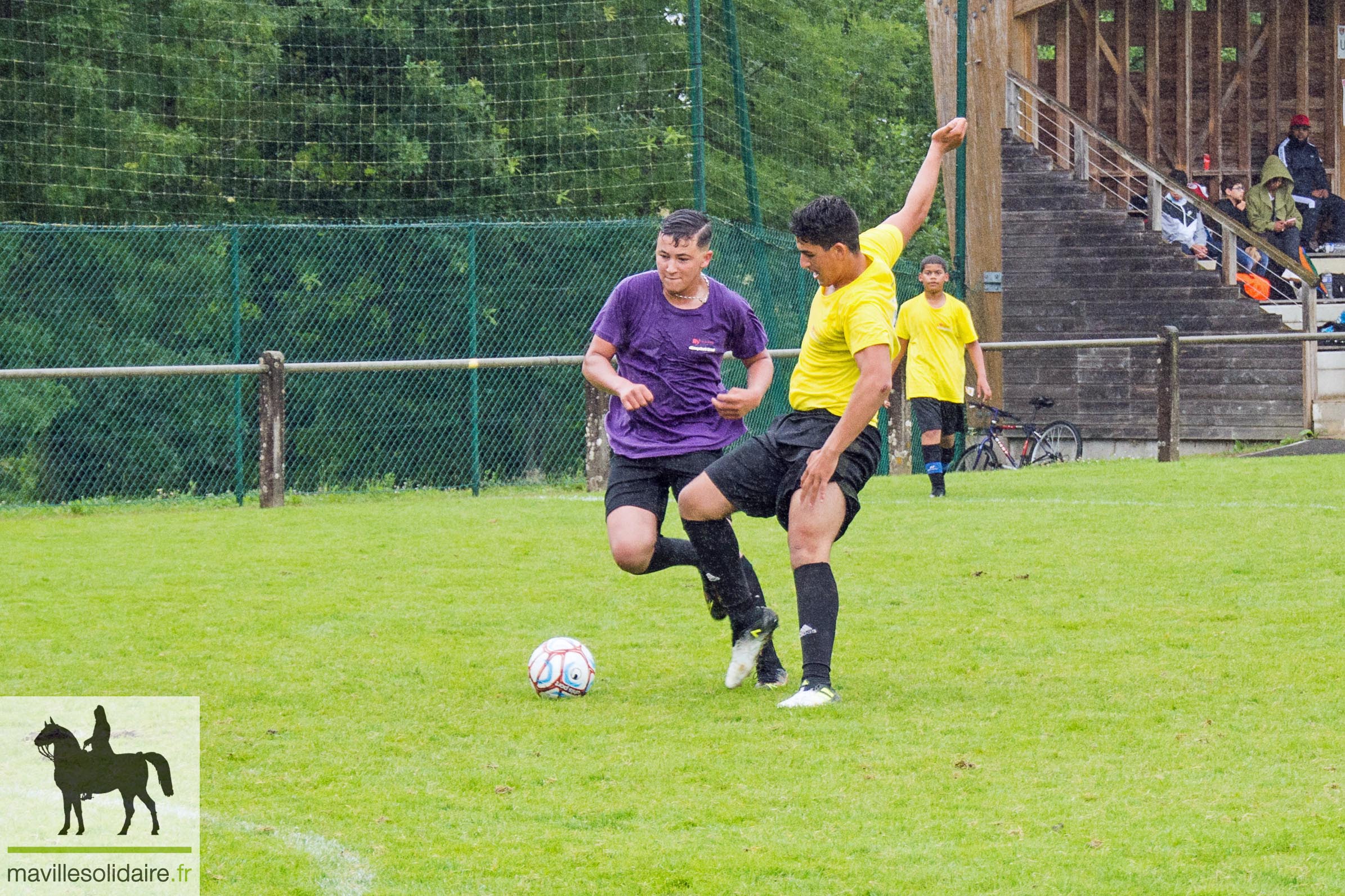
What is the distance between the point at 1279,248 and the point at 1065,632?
16.7 metres

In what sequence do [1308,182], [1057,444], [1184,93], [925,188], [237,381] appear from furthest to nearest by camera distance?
[1184,93] → [1308,182] → [1057,444] → [237,381] → [925,188]

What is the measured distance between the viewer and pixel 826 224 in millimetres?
5715

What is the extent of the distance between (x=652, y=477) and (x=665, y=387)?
0.35m

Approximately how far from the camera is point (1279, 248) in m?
22.2

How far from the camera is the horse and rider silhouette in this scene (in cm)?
362

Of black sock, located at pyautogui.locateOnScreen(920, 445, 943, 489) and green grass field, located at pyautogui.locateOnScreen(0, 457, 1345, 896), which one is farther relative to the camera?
black sock, located at pyautogui.locateOnScreen(920, 445, 943, 489)

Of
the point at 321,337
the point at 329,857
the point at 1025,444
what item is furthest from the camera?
the point at 1025,444

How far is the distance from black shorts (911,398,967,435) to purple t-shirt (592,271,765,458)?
21.4ft

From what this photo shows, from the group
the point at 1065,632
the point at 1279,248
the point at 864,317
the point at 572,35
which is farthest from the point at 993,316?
the point at 864,317

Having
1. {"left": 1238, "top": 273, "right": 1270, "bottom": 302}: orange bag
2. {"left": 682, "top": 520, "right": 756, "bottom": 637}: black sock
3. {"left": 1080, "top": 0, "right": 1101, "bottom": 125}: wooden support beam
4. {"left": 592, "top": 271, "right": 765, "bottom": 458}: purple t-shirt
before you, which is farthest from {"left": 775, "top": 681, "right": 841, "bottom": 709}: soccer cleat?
{"left": 1080, "top": 0, "right": 1101, "bottom": 125}: wooden support beam

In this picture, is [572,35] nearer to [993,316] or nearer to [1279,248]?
[993,316]

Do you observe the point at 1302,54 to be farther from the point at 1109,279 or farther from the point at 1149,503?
the point at 1149,503

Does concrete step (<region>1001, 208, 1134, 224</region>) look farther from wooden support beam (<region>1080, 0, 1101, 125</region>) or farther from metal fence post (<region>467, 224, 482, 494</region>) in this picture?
metal fence post (<region>467, 224, 482, 494</region>)

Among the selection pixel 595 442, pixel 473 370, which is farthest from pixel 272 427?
pixel 595 442
